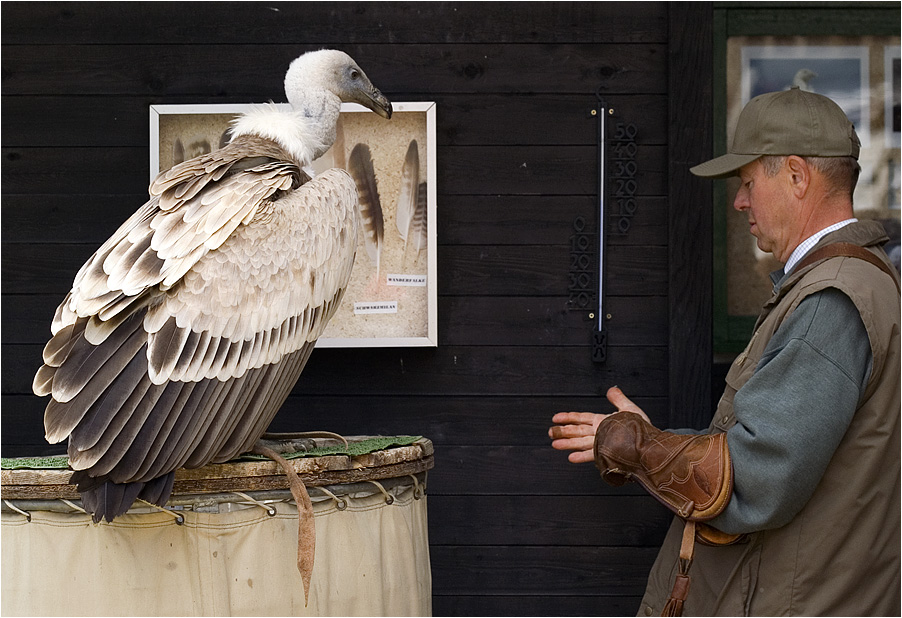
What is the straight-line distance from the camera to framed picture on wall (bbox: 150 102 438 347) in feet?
10.5

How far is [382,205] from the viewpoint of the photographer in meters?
3.23

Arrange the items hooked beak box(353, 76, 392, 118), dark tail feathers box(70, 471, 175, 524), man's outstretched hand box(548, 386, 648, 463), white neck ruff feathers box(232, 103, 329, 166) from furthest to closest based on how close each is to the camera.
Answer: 1. hooked beak box(353, 76, 392, 118)
2. white neck ruff feathers box(232, 103, 329, 166)
3. man's outstretched hand box(548, 386, 648, 463)
4. dark tail feathers box(70, 471, 175, 524)

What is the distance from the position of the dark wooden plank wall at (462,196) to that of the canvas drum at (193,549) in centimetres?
133

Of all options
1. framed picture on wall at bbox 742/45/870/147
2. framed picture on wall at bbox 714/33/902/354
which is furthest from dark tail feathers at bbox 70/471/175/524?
framed picture on wall at bbox 742/45/870/147

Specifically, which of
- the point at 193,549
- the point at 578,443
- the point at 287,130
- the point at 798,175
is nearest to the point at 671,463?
the point at 578,443

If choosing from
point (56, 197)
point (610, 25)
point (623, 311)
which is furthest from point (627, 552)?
point (56, 197)

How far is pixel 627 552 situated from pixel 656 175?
4.54ft

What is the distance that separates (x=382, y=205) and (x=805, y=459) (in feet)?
6.06

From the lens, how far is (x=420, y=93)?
3.26 meters

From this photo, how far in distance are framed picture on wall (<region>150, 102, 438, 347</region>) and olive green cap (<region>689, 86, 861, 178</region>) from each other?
131 centimetres

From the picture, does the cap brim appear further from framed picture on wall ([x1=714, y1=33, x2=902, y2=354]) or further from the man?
framed picture on wall ([x1=714, y1=33, x2=902, y2=354])

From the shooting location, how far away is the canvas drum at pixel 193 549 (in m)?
1.87

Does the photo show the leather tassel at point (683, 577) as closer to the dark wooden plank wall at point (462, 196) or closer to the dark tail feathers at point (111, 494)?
the dark tail feathers at point (111, 494)

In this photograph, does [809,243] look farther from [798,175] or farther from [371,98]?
[371,98]
